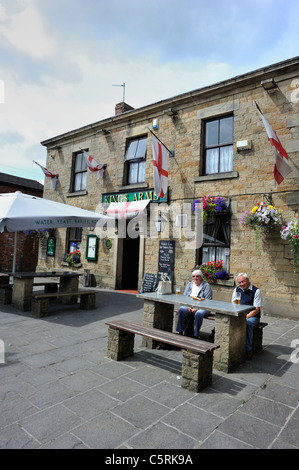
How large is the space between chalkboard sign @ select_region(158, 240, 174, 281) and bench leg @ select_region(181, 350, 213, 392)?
→ 6.03 meters

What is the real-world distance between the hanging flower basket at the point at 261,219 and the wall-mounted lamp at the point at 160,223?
2.91 meters

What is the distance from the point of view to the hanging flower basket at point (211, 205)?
8453 millimetres

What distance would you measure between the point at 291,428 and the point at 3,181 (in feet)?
59.8

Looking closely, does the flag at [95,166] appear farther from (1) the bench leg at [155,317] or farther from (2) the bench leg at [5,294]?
(1) the bench leg at [155,317]

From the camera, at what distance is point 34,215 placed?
6801mm

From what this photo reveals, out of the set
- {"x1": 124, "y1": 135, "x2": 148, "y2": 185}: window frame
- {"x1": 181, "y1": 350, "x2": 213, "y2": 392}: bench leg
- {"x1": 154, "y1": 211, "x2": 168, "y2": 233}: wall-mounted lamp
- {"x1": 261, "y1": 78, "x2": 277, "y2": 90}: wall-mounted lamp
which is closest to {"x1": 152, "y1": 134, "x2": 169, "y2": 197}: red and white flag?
{"x1": 154, "y1": 211, "x2": 168, "y2": 233}: wall-mounted lamp

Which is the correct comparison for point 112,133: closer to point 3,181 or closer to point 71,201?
point 71,201

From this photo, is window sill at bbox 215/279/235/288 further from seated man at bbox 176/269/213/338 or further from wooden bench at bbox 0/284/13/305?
wooden bench at bbox 0/284/13/305

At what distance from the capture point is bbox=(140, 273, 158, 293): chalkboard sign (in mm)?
9828

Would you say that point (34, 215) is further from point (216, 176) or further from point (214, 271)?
point (216, 176)

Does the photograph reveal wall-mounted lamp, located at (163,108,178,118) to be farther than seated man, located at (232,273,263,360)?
Yes

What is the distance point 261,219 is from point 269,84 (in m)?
3.81
